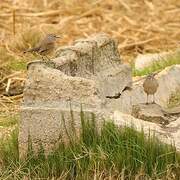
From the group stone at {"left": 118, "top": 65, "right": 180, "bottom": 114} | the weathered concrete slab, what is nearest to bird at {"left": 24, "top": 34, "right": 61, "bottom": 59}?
the weathered concrete slab

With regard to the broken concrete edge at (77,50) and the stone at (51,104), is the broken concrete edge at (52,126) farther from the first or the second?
the broken concrete edge at (77,50)

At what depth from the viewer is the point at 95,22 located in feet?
52.8

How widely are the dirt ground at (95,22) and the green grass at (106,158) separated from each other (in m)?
5.48

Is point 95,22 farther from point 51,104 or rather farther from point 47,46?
point 51,104

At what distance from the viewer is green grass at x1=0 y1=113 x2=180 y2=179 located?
7281mm

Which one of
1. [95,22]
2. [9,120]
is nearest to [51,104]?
[9,120]

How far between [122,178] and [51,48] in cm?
240

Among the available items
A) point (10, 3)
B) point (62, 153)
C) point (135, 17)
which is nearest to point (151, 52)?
point (135, 17)

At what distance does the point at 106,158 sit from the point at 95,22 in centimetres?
897

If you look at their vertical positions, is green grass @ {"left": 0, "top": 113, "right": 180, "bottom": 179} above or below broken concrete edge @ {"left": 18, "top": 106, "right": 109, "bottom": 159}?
below

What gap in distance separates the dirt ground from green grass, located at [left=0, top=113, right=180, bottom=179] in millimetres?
5483

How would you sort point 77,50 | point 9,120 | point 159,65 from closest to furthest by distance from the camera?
point 77,50 → point 9,120 → point 159,65

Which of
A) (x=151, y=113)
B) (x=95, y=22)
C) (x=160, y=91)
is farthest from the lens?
(x=95, y=22)

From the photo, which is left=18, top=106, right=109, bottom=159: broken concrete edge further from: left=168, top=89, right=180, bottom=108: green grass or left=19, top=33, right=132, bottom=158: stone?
left=168, top=89, right=180, bottom=108: green grass
